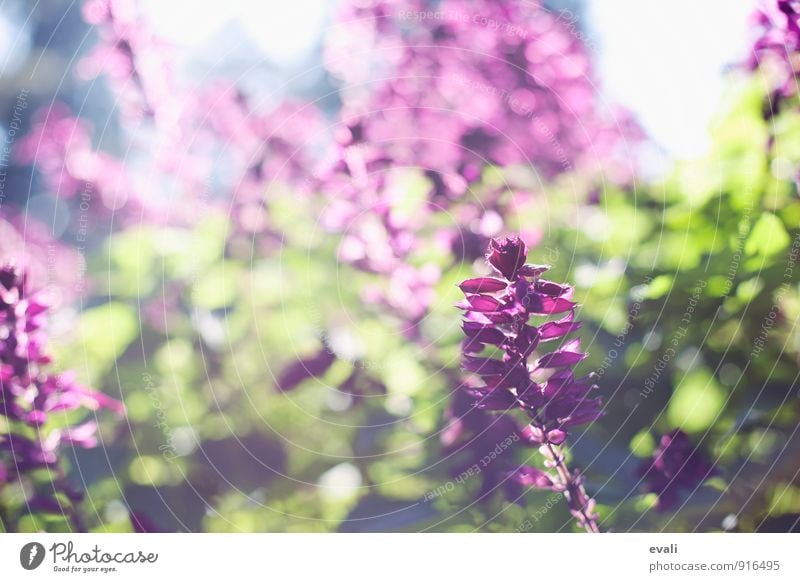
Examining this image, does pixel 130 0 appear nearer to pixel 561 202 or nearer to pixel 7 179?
pixel 7 179

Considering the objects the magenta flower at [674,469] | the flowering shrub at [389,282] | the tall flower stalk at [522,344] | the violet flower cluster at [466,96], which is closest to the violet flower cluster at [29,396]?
the flowering shrub at [389,282]

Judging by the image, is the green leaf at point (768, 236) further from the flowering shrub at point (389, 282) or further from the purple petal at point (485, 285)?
the purple petal at point (485, 285)

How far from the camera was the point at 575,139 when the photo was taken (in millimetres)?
1004

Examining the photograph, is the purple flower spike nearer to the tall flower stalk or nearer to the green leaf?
the tall flower stalk

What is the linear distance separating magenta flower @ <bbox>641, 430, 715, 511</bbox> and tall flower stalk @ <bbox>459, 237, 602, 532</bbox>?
189 millimetres

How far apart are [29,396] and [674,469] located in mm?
791

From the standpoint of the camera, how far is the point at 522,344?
734mm

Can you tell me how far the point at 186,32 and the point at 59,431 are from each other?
56 cm

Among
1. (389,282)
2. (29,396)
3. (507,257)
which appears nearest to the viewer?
(507,257)

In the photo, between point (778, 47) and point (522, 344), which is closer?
point (522, 344)

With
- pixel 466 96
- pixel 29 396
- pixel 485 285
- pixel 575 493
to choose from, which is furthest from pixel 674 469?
pixel 29 396

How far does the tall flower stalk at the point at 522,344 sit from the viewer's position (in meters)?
0.72

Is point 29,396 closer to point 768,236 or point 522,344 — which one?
point 522,344
